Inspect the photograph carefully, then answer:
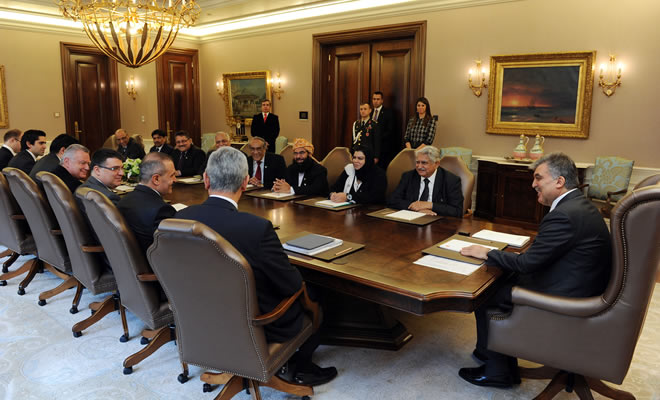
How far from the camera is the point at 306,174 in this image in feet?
15.5

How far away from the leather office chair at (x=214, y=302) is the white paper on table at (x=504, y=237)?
1293 millimetres

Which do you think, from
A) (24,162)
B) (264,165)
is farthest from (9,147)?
(264,165)

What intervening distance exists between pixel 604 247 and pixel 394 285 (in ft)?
3.18

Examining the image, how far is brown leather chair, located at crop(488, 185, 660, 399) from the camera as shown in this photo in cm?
187

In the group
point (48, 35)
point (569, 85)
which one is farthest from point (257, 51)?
point (569, 85)

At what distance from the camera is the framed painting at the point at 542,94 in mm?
5816

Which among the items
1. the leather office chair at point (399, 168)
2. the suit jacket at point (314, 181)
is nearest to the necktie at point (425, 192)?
the leather office chair at point (399, 168)

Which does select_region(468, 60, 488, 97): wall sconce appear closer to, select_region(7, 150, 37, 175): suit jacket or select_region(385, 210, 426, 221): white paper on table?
select_region(385, 210, 426, 221): white paper on table

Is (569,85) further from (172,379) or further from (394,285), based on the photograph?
(172,379)

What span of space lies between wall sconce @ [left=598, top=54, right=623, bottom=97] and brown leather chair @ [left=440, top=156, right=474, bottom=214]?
2.81 m

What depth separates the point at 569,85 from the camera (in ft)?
19.3

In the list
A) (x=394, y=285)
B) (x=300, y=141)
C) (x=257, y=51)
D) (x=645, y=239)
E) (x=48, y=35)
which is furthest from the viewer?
(x=257, y=51)

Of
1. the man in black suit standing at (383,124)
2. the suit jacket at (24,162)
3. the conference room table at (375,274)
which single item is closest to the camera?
the conference room table at (375,274)

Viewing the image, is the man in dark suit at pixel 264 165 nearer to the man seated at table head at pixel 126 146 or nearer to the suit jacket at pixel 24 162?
the suit jacket at pixel 24 162
